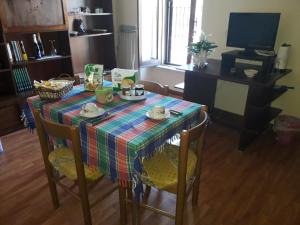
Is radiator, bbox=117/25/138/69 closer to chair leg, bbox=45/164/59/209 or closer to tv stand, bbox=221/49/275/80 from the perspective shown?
tv stand, bbox=221/49/275/80

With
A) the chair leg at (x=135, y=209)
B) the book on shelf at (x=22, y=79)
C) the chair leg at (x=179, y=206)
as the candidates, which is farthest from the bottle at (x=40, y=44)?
the chair leg at (x=179, y=206)

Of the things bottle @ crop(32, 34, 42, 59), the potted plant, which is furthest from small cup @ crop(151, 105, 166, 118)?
bottle @ crop(32, 34, 42, 59)

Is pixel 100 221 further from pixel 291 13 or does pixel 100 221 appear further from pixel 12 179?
pixel 291 13

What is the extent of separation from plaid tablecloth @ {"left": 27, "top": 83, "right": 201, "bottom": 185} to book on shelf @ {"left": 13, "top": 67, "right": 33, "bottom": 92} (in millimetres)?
1387

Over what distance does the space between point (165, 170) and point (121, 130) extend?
38 cm

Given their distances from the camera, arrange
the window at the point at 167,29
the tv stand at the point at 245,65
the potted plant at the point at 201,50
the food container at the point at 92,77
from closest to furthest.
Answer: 1. the food container at the point at 92,77
2. the tv stand at the point at 245,65
3. the potted plant at the point at 201,50
4. the window at the point at 167,29

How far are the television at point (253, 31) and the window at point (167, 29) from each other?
103 centimetres

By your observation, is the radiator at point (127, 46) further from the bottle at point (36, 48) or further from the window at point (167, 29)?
the bottle at point (36, 48)

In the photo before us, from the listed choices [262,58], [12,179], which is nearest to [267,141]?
[262,58]

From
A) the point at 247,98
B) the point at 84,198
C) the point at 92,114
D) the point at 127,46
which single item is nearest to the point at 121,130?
the point at 92,114

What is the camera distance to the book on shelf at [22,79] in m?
2.90

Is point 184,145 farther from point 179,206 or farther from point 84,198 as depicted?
point 84,198

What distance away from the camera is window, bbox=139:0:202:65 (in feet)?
12.1

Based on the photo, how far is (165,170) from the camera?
1481 millimetres
